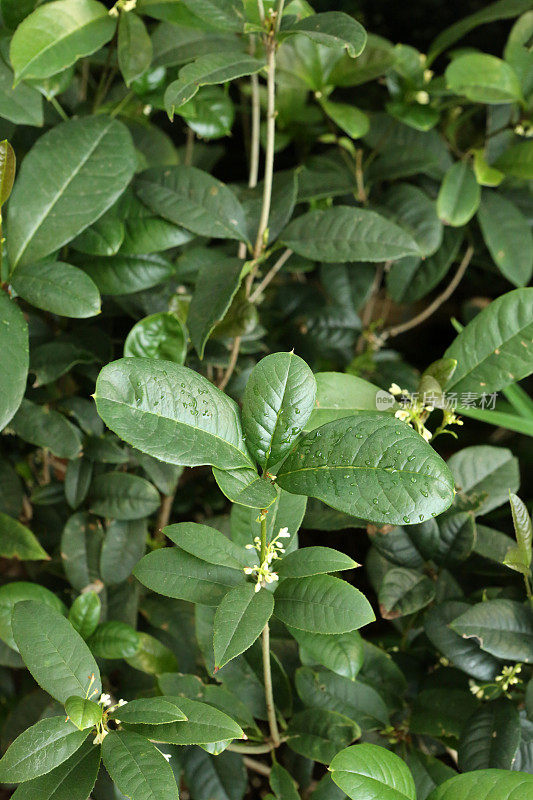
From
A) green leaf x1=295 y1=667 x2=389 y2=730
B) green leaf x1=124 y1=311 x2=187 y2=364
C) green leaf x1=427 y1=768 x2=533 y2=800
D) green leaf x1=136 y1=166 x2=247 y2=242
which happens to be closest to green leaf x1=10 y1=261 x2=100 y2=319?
green leaf x1=124 y1=311 x2=187 y2=364

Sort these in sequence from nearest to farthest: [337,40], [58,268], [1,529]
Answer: [337,40], [58,268], [1,529]

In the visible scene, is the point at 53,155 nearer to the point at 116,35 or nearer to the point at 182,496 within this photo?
the point at 116,35

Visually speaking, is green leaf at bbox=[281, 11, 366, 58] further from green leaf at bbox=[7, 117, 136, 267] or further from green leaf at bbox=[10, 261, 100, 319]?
green leaf at bbox=[10, 261, 100, 319]

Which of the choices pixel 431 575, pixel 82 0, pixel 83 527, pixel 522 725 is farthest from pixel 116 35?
pixel 522 725

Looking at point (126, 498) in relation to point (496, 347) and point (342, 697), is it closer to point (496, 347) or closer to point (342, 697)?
point (342, 697)

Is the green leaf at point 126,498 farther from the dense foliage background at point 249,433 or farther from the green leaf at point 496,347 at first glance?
the green leaf at point 496,347
